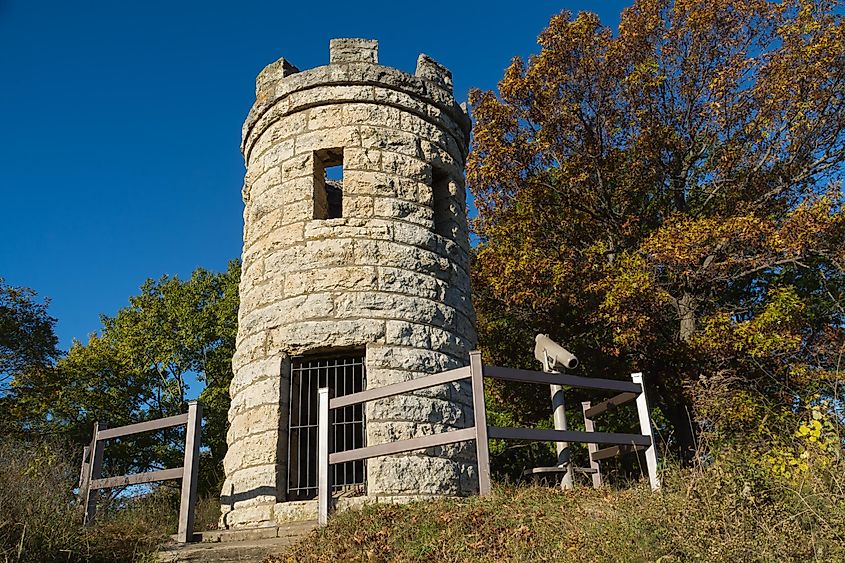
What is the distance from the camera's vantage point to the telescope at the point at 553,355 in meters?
7.88

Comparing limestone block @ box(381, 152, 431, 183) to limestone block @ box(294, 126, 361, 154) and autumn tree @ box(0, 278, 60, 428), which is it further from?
autumn tree @ box(0, 278, 60, 428)

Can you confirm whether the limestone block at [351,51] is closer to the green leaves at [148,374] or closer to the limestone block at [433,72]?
the limestone block at [433,72]

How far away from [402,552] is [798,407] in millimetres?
9734

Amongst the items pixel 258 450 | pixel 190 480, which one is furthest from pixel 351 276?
pixel 190 480

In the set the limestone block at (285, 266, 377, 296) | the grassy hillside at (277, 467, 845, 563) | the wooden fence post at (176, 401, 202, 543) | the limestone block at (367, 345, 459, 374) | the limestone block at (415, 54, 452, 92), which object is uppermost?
the limestone block at (415, 54, 452, 92)

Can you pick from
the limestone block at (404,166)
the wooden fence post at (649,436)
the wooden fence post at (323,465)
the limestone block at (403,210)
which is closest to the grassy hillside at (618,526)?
the wooden fence post at (323,465)

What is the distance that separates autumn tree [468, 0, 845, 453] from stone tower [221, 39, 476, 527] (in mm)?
4784

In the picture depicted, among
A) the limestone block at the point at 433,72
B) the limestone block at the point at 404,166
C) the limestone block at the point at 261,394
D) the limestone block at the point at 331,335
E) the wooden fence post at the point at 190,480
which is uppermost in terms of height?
the limestone block at the point at 433,72

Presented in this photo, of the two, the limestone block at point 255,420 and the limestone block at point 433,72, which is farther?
the limestone block at point 433,72

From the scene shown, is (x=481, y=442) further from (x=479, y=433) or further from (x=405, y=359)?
(x=405, y=359)

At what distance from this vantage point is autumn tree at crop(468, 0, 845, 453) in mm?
12555

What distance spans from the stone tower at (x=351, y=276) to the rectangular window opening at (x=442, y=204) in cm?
2

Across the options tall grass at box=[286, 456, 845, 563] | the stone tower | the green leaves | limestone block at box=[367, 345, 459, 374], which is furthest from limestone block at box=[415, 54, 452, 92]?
the green leaves

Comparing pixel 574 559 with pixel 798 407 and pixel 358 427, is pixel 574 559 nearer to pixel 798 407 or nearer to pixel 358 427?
pixel 358 427
